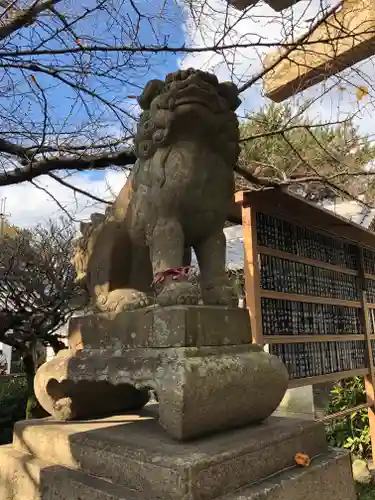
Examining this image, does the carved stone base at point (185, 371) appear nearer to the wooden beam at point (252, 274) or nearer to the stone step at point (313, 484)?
the stone step at point (313, 484)

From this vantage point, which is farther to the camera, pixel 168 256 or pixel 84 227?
pixel 84 227


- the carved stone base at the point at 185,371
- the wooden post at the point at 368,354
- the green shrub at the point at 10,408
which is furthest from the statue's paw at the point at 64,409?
the green shrub at the point at 10,408

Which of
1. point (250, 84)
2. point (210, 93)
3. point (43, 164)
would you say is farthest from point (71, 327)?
point (250, 84)

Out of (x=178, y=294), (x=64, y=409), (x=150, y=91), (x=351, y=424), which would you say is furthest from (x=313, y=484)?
(x=351, y=424)

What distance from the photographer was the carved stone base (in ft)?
4.11

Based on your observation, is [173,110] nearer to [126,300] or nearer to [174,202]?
[174,202]

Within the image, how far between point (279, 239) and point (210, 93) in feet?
6.00

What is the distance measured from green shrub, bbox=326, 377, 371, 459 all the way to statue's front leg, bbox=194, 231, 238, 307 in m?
3.54

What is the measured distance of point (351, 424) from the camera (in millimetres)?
4812

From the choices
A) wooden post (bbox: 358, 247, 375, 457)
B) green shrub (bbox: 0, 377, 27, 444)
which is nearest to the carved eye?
wooden post (bbox: 358, 247, 375, 457)

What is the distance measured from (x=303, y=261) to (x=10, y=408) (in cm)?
452

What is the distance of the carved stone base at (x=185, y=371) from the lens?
4.11 feet

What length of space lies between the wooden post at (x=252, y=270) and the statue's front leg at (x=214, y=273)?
45.4 inches

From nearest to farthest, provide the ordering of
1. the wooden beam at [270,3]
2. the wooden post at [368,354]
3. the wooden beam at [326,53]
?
the wooden beam at [270,3]
the wooden beam at [326,53]
the wooden post at [368,354]
